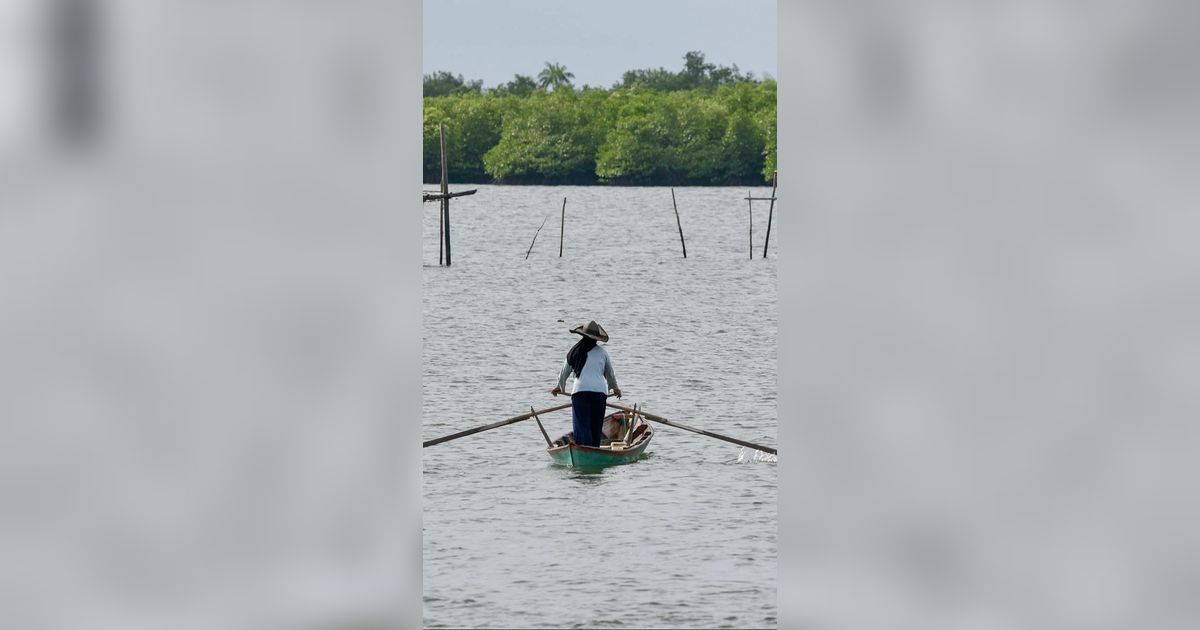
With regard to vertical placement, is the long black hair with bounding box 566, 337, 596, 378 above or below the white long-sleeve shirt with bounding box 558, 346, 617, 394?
above

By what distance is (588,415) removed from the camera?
1795 cm

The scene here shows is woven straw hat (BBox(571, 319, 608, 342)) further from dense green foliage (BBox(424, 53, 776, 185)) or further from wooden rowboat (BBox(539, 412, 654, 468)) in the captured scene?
dense green foliage (BBox(424, 53, 776, 185))

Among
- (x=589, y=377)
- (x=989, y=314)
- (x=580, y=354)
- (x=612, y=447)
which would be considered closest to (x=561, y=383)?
(x=580, y=354)

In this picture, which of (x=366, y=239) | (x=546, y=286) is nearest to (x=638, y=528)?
(x=366, y=239)

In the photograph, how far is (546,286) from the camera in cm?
5141

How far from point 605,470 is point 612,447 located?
10.8 inches

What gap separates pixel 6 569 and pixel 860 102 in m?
2.56

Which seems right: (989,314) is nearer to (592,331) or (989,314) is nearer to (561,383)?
(592,331)

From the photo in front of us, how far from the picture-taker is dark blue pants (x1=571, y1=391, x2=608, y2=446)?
685 inches

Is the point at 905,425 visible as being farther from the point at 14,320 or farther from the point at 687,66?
the point at 687,66

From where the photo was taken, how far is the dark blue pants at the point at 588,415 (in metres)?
17.4

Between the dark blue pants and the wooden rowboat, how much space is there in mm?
101

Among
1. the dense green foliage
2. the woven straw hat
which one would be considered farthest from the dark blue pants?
the dense green foliage

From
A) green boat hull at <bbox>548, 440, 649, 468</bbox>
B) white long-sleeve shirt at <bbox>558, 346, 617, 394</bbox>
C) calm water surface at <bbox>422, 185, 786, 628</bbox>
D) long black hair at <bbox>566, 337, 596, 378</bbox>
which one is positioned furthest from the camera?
green boat hull at <bbox>548, 440, 649, 468</bbox>
